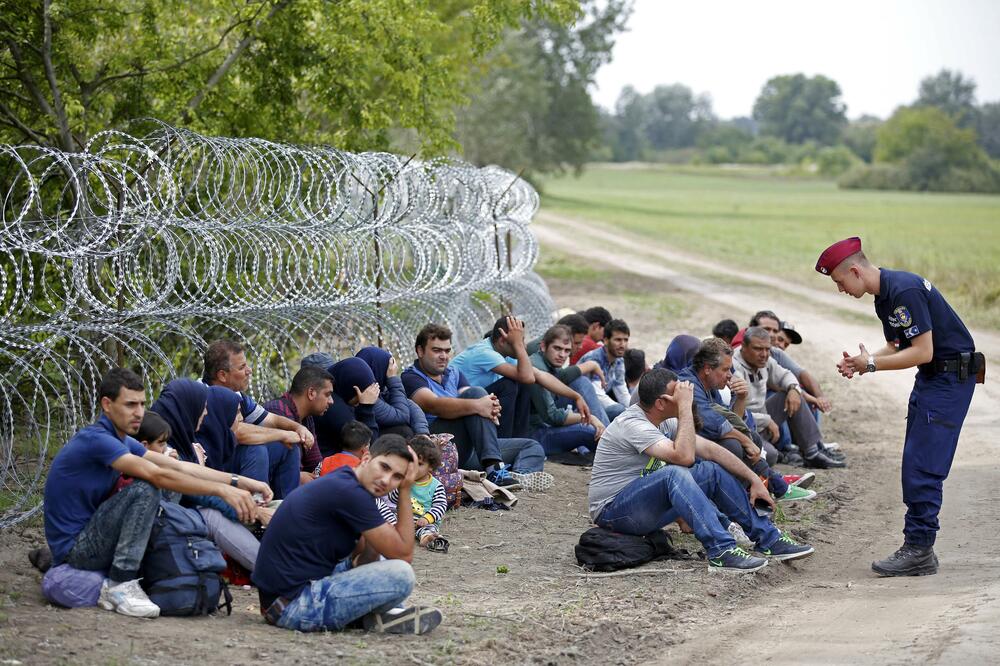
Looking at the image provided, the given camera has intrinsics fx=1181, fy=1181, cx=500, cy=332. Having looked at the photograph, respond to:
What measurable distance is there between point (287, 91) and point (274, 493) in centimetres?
715

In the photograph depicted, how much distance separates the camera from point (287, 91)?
13.6 metres

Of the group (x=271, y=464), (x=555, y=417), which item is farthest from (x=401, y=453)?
(x=555, y=417)

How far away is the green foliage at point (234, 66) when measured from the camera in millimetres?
10680

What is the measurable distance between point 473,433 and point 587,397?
183 cm

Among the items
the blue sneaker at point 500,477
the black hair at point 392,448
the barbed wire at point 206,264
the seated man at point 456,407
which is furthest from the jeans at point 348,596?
the blue sneaker at point 500,477

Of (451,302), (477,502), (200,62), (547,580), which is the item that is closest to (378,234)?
(451,302)

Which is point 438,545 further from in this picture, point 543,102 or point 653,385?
point 543,102

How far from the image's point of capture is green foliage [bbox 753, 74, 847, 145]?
18000 centimetres

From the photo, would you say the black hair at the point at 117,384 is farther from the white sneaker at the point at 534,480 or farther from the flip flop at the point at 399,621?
the white sneaker at the point at 534,480

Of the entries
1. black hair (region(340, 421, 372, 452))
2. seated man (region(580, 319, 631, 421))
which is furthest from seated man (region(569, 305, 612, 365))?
black hair (region(340, 421, 372, 452))

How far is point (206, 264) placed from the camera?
11312 millimetres

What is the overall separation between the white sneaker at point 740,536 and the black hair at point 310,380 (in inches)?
113

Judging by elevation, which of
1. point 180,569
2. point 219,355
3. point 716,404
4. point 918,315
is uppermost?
point 918,315

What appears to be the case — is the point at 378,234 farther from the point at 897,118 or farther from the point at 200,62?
the point at 897,118
